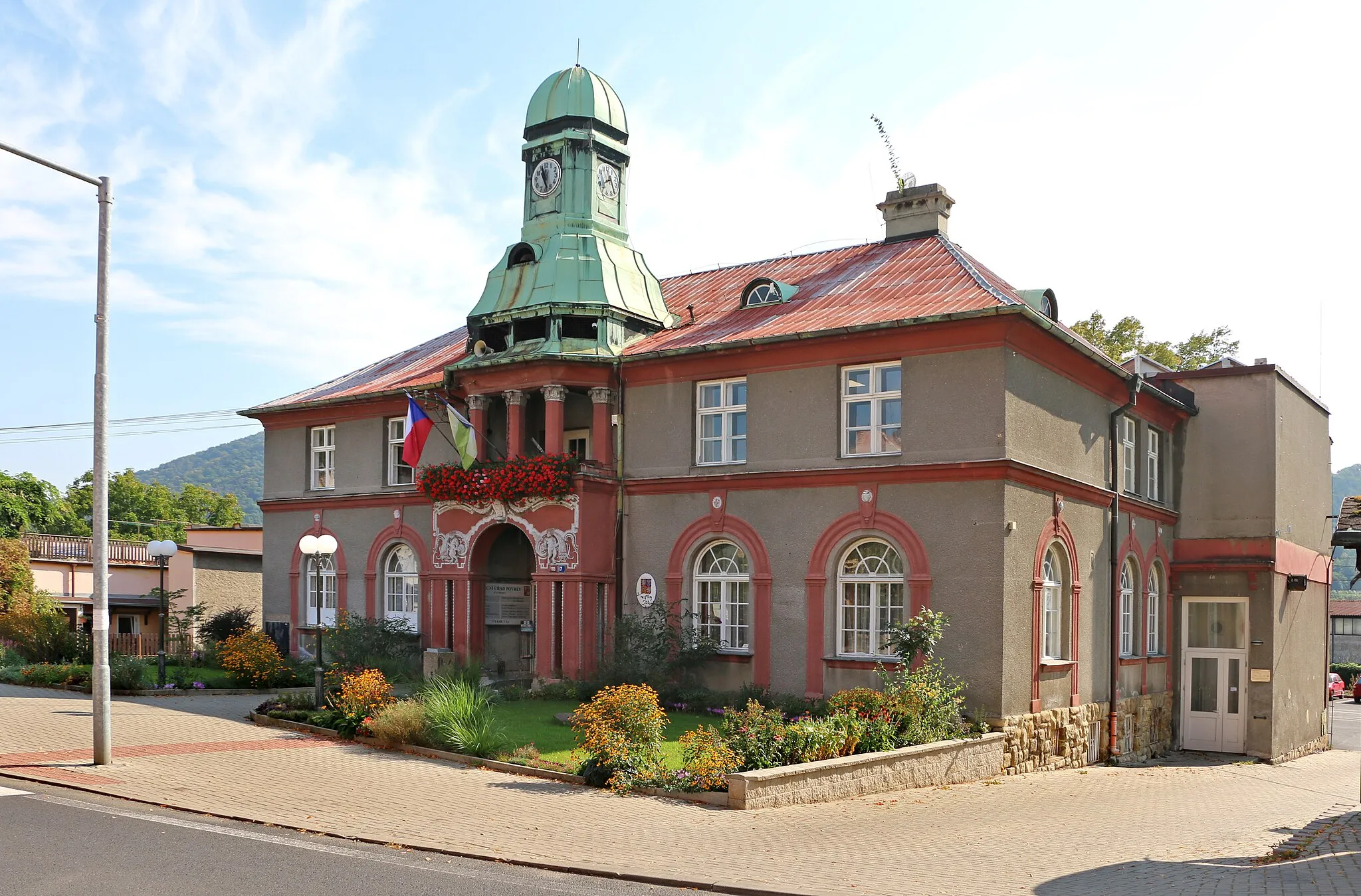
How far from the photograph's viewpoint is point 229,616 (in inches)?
1206

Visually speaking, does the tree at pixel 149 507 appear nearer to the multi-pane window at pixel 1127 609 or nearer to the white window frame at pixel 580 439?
the white window frame at pixel 580 439

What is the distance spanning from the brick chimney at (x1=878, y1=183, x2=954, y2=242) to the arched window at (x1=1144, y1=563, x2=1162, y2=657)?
915 centimetres

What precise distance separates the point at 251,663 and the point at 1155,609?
20.0 m

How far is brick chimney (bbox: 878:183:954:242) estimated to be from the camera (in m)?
26.2

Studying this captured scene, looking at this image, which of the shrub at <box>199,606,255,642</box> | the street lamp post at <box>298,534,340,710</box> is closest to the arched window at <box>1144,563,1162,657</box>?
the street lamp post at <box>298,534,340,710</box>

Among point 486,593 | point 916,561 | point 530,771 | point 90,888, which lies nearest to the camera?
point 90,888

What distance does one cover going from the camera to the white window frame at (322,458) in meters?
29.8

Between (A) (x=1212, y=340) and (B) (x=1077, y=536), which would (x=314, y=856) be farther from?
(A) (x=1212, y=340)

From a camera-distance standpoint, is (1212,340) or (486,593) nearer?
(486,593)

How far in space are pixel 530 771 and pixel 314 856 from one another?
5325 millimetres

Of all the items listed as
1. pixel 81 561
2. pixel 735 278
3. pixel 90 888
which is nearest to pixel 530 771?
pixel 90 888

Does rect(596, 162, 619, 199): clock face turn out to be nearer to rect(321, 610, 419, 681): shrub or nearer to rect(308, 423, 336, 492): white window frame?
rect(308, 423, 336, 492): white window frame

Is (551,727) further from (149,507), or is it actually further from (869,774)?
(149,507)

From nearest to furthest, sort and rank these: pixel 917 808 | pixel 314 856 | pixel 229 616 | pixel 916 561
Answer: pixel 314 856 < pixel 917 808 < pixel 916 561 < pixel 229 616
